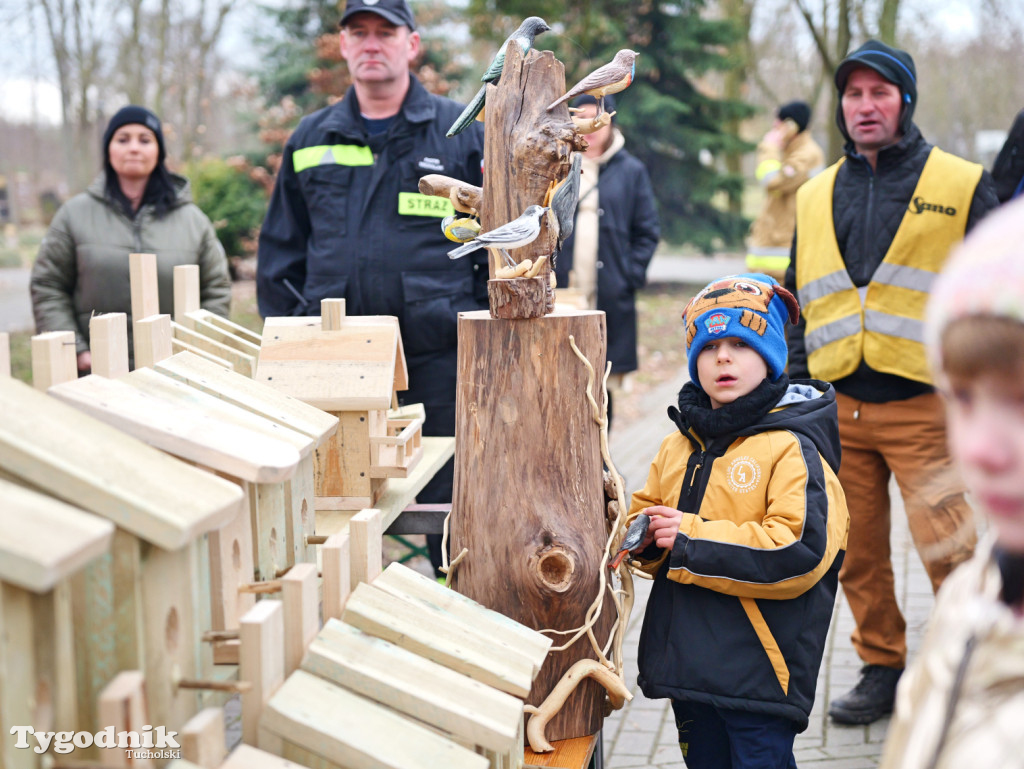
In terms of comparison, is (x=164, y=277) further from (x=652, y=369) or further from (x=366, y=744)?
(x=652, y=369)

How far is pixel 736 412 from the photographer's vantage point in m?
2.31

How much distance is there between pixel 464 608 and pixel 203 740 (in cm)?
78

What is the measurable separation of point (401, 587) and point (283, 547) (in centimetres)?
29

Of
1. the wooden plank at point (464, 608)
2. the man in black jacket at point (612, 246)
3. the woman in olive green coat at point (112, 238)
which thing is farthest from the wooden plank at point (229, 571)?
the man in black jacket at point (612, 246)

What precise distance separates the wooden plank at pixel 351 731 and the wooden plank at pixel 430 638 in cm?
18

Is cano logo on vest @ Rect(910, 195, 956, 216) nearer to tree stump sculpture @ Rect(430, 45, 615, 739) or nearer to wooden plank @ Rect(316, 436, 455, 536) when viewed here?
tree stump sculpture @ Rect(430, 45, 615, 739)

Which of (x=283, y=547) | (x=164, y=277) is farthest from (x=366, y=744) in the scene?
(x=164, y=277)

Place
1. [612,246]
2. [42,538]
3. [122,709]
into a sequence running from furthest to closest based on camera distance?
1. [612,246]
2. [122,709]
3. [42,538]

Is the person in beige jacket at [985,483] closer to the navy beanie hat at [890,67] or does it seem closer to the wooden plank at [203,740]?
the wooden plank at [203,740]

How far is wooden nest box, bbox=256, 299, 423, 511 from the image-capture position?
2.71 m

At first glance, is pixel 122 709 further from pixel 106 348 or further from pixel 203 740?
pixel 106 348

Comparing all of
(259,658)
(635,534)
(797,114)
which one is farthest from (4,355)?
(797,114)

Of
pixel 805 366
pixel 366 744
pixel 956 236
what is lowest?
pixel 366 744

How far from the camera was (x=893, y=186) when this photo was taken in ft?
10.8
